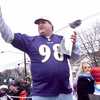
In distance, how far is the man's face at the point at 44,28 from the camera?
5652 mm

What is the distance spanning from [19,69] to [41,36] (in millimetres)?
65380

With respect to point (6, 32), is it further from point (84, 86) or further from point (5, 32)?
point (84, 86)

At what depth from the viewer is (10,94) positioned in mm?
16203

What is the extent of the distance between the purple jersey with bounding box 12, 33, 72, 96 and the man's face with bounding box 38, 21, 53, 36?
10 centimetres

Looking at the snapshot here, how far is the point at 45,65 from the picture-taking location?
17.7 ft

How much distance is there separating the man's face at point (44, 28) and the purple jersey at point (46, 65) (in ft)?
0.32

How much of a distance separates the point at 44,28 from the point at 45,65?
0.51 metres

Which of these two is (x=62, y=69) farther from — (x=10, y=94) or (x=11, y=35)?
(x=10, y=94)

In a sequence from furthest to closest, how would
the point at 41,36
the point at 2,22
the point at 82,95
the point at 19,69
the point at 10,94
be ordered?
the point at 19,69, the point at 10,94, the point at 82,95, the point at 41,36, the point at 2,22

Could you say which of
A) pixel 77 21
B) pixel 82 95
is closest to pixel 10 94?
pixel 82 95

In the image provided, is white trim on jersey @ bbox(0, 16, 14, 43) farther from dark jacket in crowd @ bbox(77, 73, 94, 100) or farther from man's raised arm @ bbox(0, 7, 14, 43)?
dark jacket in crowd @ bbox(77, 73, 94, 100)

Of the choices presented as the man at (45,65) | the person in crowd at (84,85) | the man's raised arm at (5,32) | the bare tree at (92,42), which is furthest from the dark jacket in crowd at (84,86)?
the bare tree at (92,42)

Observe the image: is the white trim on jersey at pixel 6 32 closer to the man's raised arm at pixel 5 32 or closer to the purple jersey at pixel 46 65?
the man's raised arm at pixel 5 32

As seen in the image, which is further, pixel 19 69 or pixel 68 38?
pixel 19 69
